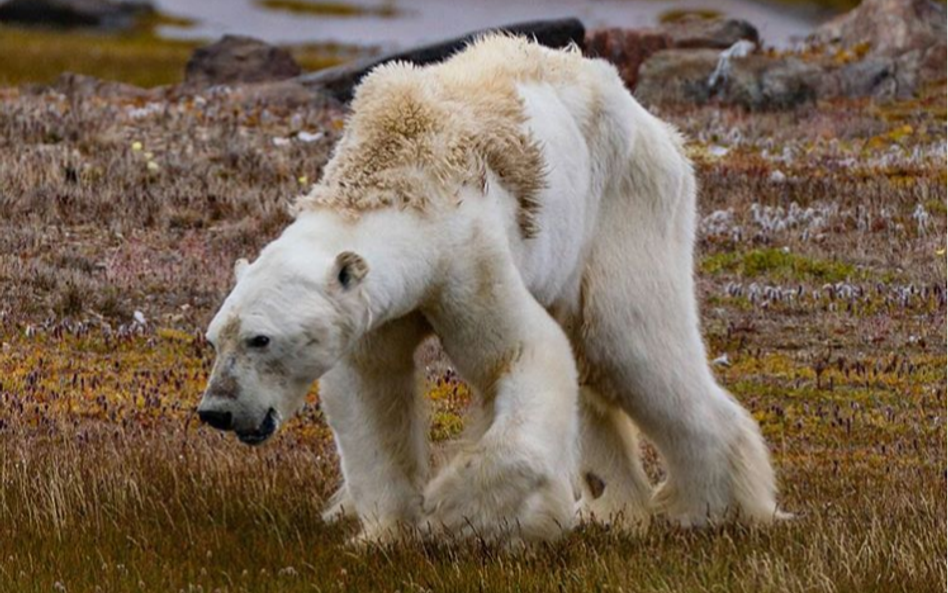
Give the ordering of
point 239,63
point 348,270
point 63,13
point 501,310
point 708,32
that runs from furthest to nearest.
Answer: point 63,13 → point 239,63 → point 708,32 → point 501,310 → point 348,270

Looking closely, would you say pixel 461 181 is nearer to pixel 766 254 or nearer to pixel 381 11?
pixel 766 254

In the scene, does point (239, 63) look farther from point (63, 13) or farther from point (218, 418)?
point (63, 13)

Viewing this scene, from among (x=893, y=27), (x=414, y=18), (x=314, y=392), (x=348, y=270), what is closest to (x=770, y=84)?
(x=893, y=27)

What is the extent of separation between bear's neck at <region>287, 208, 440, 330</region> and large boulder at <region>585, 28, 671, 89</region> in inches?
822

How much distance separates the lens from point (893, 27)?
2875 cm

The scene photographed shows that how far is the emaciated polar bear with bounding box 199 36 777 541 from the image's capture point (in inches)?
250

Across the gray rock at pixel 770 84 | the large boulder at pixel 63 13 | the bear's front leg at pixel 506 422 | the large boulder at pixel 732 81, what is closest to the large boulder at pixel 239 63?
the large boulder at pixel 732 81

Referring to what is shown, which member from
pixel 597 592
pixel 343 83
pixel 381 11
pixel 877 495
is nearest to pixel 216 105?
pixel 343 83

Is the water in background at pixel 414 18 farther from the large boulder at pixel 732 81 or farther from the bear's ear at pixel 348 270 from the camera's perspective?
the bear's ear at pixel 348 270

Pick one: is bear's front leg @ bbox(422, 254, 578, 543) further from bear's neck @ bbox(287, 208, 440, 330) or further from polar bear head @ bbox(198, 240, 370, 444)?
polar bear head @ bbox(198, 240, 370, 444)

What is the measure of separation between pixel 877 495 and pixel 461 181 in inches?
113

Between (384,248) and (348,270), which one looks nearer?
(348,270)

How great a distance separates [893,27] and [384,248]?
77.0ft

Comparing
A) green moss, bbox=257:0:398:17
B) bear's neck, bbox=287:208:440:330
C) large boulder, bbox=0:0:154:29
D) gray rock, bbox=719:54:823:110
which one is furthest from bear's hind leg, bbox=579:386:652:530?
green moss, bbox=257:0:398:17
